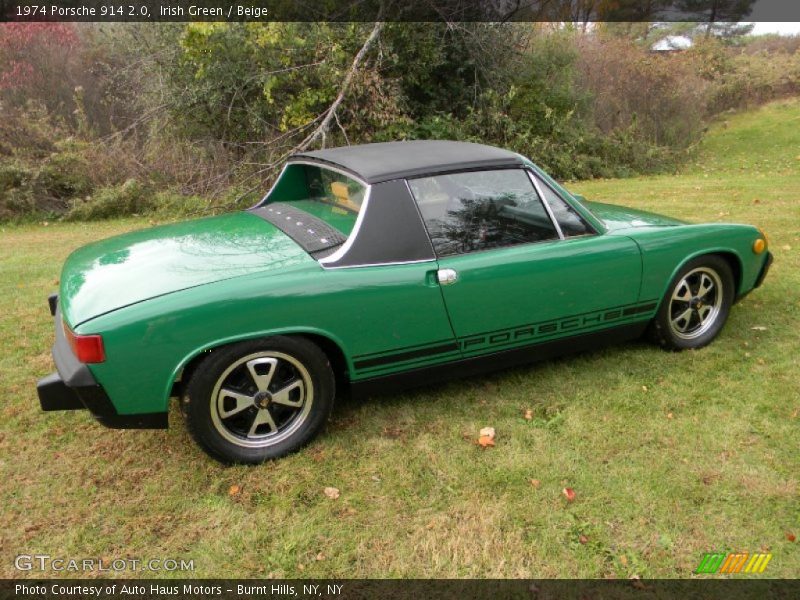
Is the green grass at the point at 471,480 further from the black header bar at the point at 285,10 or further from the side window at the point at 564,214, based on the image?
the black header bar at the point at 285,10

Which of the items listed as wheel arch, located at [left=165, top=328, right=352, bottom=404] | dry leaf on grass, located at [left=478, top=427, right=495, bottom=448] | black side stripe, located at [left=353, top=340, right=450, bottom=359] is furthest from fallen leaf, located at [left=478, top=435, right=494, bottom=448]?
wheel arch, located at [left=165, top=328, right=352, bottom=404]

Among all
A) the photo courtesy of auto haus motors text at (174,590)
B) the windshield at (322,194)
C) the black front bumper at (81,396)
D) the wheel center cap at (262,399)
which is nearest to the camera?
the photo courtesy of auto haus motors text at (174,590)

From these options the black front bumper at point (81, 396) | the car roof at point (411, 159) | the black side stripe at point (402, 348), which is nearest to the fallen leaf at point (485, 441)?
the black side stripe at point (402, 348)

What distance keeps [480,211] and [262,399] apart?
155 cm

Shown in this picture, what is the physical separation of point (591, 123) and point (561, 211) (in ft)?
38.9

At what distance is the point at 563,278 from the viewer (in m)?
3.43

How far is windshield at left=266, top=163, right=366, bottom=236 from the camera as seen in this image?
333 centimetres

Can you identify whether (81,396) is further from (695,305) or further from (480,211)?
(695,305)

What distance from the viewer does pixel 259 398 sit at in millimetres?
2906

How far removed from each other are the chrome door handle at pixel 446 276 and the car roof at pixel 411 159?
1.77 feet

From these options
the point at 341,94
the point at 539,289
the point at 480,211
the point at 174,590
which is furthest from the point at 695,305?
the point at 341,94

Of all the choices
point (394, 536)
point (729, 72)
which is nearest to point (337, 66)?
point (394, 536)

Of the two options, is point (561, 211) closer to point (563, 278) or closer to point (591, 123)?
point (563, 278)

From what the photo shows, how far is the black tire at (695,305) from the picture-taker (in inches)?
154
